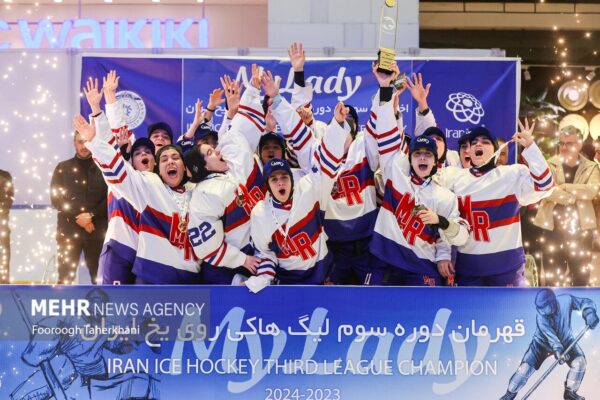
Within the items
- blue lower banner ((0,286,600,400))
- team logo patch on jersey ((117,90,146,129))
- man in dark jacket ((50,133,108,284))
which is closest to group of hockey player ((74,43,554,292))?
blue lower banner ((0,286,600,400))

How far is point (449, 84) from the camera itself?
7.41 meters

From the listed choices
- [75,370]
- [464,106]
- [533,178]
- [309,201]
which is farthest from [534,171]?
[75,370]

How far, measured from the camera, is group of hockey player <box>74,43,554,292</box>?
5.05 metres

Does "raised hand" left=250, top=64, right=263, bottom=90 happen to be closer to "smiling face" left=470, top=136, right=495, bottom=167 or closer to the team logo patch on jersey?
"smiling face" left=470, top=136, right=495, bottom=167

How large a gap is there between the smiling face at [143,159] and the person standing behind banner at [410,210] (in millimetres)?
1526

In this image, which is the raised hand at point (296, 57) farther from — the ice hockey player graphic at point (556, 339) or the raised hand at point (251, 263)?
the ice hockey player graphic at point (556, 339)

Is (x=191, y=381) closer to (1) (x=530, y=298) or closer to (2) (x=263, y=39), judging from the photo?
(1) (x=530, y=298)

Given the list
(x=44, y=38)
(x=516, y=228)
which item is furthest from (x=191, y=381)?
(x=44, y=38)

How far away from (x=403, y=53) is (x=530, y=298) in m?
3.69

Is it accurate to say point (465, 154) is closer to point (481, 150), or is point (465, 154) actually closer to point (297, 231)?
point (481, 150)

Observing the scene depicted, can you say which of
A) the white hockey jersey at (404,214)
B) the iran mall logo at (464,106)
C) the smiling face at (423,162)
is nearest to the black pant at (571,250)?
the iran mall logo at (464,106)

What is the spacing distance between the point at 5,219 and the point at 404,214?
4.13 m

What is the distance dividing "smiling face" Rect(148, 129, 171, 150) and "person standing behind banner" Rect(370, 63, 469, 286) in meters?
1.64

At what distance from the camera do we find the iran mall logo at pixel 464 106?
735 cm
